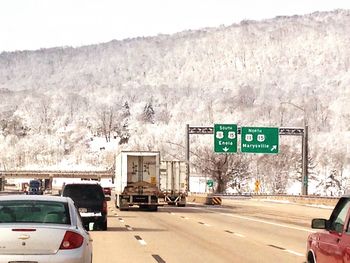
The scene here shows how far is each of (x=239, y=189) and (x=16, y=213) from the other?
438ft

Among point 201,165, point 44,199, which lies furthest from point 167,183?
point 201,165

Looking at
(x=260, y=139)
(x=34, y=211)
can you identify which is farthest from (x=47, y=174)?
(x=34, y=211)

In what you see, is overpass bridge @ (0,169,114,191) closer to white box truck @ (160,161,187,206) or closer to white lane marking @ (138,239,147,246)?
white box truck @ (160,161,187,206)

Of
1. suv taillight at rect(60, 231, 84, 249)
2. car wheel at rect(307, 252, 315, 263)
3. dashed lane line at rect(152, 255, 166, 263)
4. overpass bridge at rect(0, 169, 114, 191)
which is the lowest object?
overpass bridge at rect(0, 169, 114, 191)

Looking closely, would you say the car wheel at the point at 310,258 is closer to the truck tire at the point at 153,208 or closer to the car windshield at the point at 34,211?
the car windshield at the point at 34,211

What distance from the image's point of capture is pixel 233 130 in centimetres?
7431

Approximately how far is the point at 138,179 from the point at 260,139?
86.8 feet

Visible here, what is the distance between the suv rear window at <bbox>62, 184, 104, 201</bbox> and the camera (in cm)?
2848

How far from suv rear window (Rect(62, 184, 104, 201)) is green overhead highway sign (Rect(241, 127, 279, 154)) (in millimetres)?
43402

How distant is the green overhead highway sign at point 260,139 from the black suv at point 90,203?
1711 inches

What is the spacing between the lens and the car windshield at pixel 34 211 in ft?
36.7

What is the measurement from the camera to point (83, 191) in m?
28.8

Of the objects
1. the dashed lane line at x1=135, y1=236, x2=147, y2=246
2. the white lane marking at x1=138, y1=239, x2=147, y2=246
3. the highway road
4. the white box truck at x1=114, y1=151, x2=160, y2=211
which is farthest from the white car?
the white box truck at x1=114, y1=151, x2=160, y2=211

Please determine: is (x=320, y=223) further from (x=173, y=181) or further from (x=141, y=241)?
(x=173, y=181)
